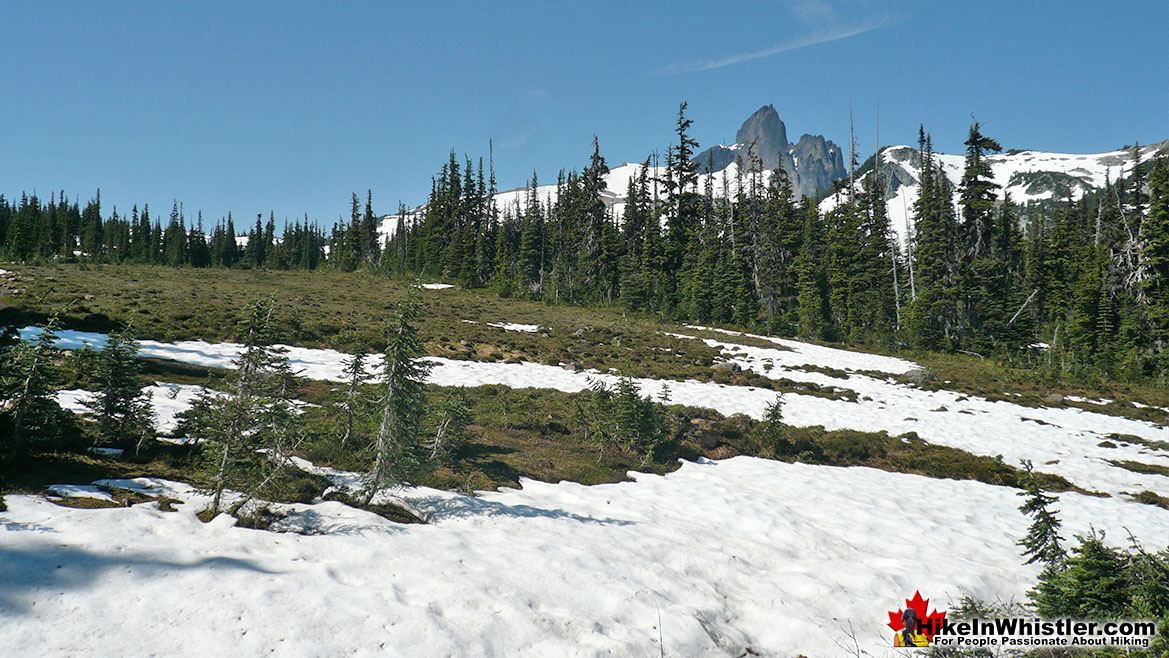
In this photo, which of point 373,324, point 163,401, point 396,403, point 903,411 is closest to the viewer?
point 396,403

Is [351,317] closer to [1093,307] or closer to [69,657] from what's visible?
[69,657]

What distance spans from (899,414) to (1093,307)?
35.9 m

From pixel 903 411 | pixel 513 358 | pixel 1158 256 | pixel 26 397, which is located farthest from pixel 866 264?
pixel 26 397

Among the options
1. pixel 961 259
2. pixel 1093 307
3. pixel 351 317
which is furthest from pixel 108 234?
pixel 1093 307

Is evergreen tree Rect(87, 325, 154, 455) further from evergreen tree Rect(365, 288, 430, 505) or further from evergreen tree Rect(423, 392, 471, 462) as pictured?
evergreen tree Rect(423, 392, 471, 462)

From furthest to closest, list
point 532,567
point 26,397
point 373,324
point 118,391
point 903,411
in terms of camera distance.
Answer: point 373,324
point 903,411
point 118,391
point 26,397
point 532,567

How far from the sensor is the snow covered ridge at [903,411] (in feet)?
57.5

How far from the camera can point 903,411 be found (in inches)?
937

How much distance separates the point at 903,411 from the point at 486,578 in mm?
23617

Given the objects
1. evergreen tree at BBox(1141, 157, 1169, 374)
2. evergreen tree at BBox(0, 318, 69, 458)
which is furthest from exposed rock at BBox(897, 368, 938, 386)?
evergreen tree at BBox(0, 318, 69, 458)

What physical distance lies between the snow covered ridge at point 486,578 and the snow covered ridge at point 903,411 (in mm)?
7141

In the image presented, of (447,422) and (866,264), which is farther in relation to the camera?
(866,264)

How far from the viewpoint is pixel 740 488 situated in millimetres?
13188

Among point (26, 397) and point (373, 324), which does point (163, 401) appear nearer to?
point (26, 397)
